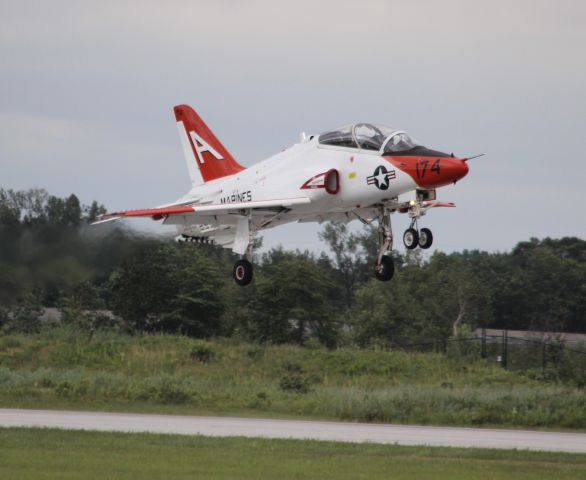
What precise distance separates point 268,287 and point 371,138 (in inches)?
1523

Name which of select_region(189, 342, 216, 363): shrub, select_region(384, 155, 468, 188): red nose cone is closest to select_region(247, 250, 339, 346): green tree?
select_region(189, 342, 216, 363): shrub

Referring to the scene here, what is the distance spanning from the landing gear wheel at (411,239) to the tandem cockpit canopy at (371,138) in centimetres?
206

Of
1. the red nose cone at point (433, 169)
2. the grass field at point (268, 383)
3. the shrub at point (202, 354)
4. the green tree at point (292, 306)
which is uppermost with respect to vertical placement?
the red nose cone at point (433, 169)

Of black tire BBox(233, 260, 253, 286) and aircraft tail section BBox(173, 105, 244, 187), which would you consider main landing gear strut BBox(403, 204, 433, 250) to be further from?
aircraft tail section BBox(173, 105, 244, 187)

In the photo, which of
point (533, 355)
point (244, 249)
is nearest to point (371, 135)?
point (244, 249)

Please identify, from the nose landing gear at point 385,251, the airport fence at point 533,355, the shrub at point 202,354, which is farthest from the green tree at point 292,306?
the nose landing gear at point 385,251

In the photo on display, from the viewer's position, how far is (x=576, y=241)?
95.1 meters

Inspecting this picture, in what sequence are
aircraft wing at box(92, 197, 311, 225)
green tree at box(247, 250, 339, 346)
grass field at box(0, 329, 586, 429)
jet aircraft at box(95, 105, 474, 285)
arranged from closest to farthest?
jet aircraft at box(95, 105, 474, 285) → aircraft wing at box(92, 197, 311, 225) → grass field at box(0, 329, 586, 429) → green tree at box(247, 250, 339, 346)

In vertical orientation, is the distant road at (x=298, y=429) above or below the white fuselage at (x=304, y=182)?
below

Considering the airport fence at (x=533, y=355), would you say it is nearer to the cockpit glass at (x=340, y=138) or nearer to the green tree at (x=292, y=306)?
the green tree at (x=292, y=306)

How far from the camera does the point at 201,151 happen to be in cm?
3438

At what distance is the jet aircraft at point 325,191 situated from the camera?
27.0m

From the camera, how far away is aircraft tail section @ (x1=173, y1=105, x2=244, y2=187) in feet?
111

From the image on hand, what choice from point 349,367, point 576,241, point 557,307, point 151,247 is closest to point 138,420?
point 151,247
